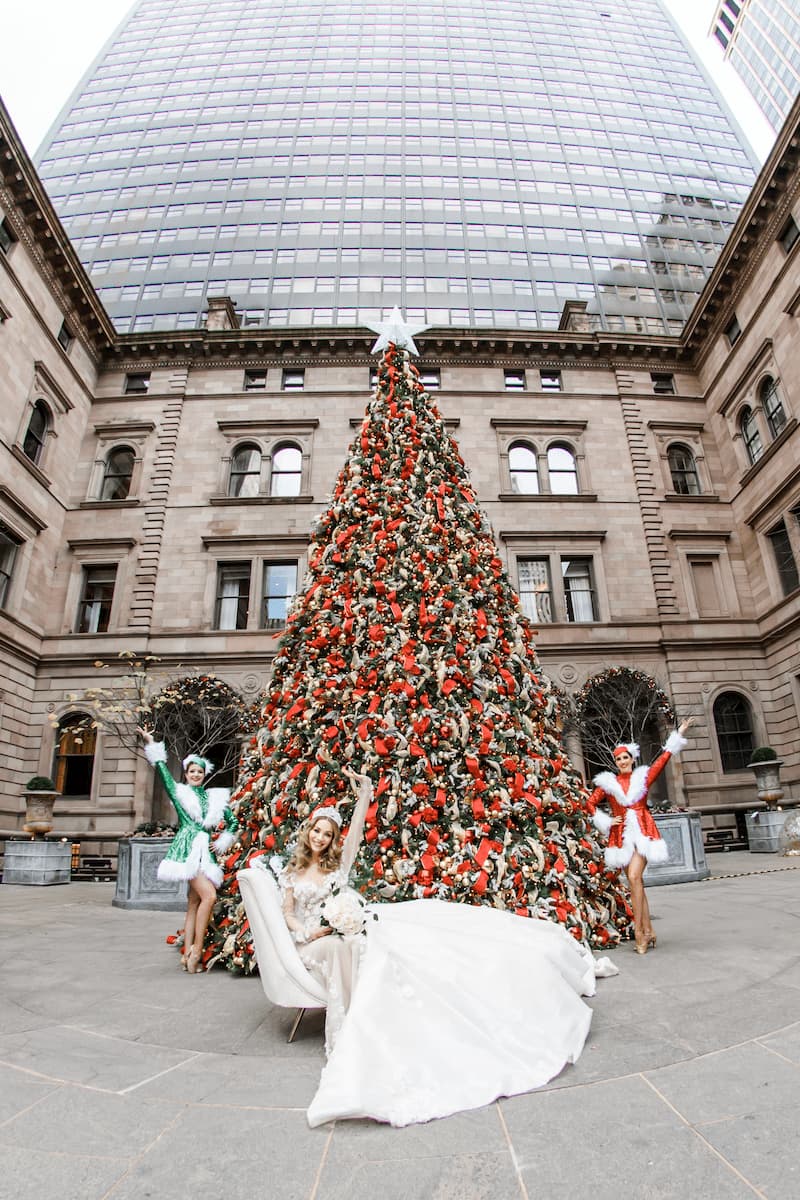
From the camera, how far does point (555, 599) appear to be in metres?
18.9

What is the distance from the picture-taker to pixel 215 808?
5539 mm

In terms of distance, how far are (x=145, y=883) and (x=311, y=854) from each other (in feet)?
23.7

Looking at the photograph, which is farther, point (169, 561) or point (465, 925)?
point (169, 561)

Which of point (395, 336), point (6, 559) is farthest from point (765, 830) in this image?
point (6, 559)

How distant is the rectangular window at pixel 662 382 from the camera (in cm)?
2234

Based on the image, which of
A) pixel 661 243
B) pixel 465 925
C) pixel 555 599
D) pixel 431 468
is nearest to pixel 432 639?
pixel 431 468

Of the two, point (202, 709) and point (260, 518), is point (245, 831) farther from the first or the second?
point (260, 518)

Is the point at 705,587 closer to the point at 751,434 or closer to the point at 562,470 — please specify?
the point at 751,434

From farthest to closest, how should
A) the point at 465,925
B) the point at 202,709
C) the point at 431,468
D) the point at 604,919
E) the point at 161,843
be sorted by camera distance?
the point at 202,709 → the point at 161,843 → the point at 431,468 → the point at 604,919 → the point at 465,925

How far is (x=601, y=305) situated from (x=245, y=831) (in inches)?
1298

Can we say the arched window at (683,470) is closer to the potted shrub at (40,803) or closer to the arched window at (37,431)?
the potted shrub at (40,803)

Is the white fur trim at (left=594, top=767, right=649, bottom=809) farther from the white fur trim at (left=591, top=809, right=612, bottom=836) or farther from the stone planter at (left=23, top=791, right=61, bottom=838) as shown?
the stone planter at (left=23, top=791, right=61, bottom=838)

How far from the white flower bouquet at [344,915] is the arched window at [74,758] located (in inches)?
649

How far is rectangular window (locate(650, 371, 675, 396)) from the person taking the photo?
2234cm
